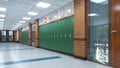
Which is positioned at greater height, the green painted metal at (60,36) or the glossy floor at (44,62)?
the green painted metal at (60,36)

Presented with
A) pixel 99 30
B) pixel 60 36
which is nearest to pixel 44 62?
pixel 99 30

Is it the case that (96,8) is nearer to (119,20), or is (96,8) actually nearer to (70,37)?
(119,20)

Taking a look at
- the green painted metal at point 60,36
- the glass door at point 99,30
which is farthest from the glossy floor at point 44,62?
the green painted metal at point 60,36

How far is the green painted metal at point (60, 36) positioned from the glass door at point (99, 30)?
5.62ft

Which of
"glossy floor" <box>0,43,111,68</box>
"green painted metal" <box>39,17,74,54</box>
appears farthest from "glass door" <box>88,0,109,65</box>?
"green painted metal" <box>39,17,74,54</box>

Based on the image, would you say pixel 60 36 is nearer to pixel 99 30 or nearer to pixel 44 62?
pixel 44 62

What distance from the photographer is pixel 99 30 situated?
5.44 metres

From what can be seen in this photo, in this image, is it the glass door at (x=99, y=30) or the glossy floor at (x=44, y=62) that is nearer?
the glossy floor at (x=44, y=62)

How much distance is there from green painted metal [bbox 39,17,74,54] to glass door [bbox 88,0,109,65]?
1712 millimetres

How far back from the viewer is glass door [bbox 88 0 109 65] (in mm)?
4980

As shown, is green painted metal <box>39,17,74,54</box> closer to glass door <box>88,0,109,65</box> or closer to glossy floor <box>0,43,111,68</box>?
glossy floor <box>0,43,111,68</box>

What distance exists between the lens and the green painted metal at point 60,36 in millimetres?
7598

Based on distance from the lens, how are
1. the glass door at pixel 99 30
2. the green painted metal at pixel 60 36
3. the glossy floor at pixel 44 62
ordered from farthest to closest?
the green painted metal at pixel 60 36, the glass door at pixel 99 30, the glossy floor at pixel 44 62

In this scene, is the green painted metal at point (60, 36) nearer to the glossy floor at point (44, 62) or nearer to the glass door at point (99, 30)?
the glossy floor at point (44, 62)
